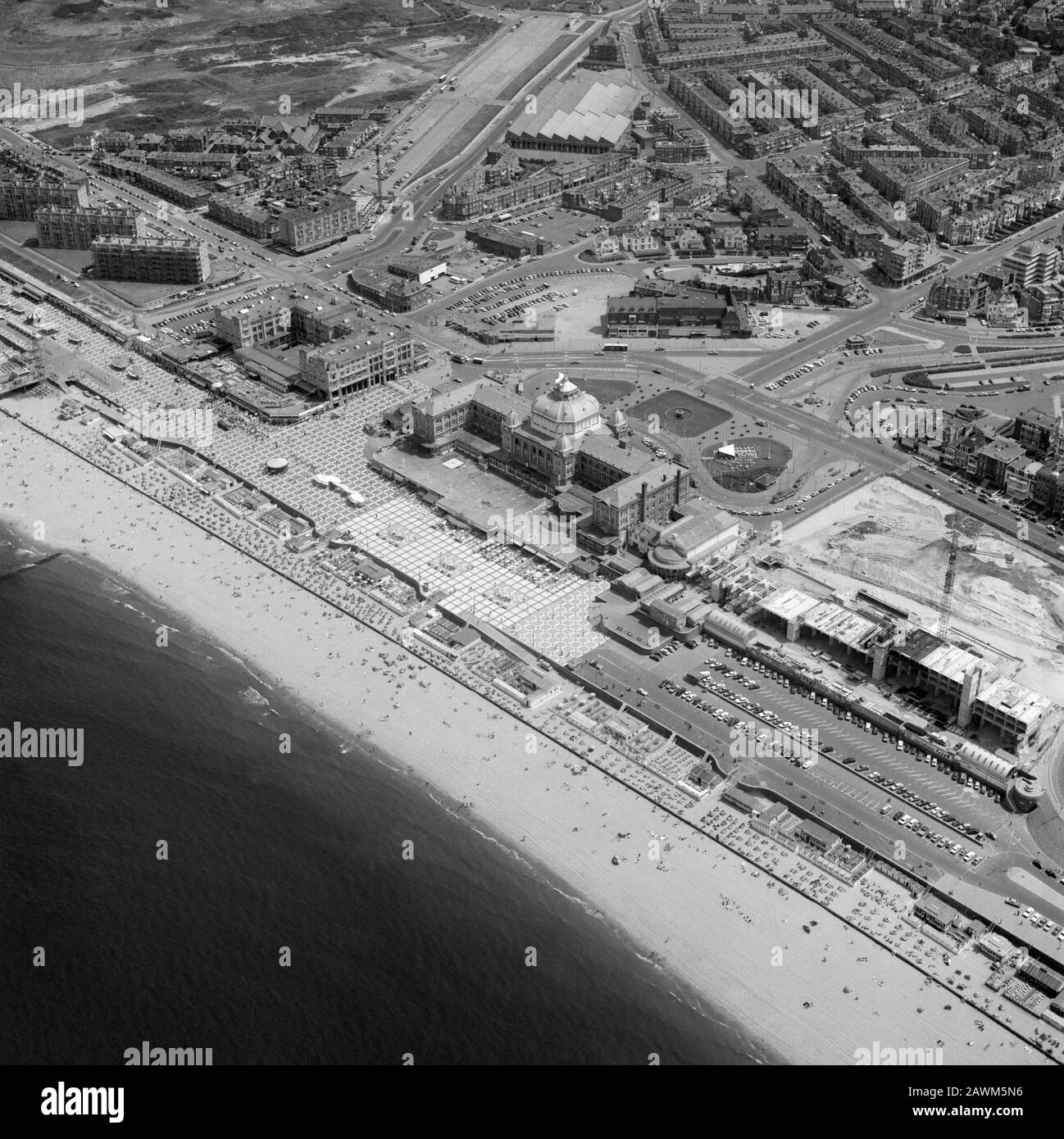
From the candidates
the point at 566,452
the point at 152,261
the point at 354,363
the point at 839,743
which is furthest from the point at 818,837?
the point at 152,261

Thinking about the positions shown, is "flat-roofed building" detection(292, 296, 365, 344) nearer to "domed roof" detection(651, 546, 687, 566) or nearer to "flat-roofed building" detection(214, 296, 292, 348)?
"flat-roofed building" detection(214, 296, 292, 348)

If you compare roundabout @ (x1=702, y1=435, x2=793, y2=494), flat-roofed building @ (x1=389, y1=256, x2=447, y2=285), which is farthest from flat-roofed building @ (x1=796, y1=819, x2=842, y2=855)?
flat-roofed building @ (x1=389, y1=256, x2=447, y2=285)

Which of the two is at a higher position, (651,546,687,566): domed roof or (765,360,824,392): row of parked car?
(765,360,824,392): row of parked car

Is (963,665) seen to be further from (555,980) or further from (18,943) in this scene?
(18,943)

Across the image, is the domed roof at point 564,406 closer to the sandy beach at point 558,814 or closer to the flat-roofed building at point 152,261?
the sandy beach at point 558,814

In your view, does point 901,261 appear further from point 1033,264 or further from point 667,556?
point 667,556

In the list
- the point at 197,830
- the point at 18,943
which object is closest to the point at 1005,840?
the point at 197,830
